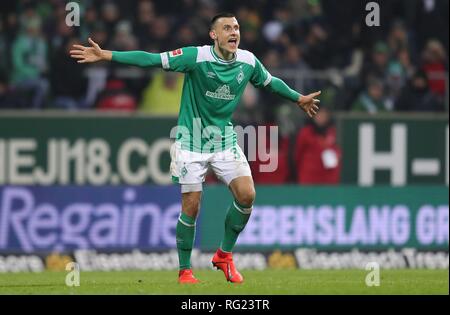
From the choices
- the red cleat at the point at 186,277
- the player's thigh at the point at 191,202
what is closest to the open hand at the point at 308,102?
the player's thigh at the point at 191,202

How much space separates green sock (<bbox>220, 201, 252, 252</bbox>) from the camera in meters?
12.5

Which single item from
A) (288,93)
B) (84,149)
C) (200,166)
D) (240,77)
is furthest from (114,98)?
(200,166)

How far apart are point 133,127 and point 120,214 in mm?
1331

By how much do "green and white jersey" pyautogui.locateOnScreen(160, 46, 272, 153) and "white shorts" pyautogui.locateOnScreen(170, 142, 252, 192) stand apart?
68mm

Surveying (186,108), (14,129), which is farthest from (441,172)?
(186,108)

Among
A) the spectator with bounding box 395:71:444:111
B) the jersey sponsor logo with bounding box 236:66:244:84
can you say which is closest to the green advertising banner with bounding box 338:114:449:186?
the spectator with bounding box 395:71:444:111

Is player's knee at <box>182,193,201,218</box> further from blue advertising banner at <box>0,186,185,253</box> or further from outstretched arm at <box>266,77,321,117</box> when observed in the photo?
blue advertising banner at <box>0,186,185,253</box>

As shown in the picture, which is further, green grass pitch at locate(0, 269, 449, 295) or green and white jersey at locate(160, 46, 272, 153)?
green and white jersey at locate(160, 46, 272, 153)

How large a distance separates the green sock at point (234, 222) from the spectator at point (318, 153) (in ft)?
21.4

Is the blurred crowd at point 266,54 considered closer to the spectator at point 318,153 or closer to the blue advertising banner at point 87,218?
the spectator at point 318,153

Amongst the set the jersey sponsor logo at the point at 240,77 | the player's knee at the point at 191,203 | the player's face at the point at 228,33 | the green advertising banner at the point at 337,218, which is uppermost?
the player's face at the point at 228,33

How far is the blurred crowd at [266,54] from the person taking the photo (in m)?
19.5

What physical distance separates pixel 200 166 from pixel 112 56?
137 centimetres

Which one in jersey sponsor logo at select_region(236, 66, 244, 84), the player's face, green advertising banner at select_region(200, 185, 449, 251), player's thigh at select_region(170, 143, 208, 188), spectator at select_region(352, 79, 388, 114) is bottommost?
green advertising banner at select_region(200, 185, 449, 251)
